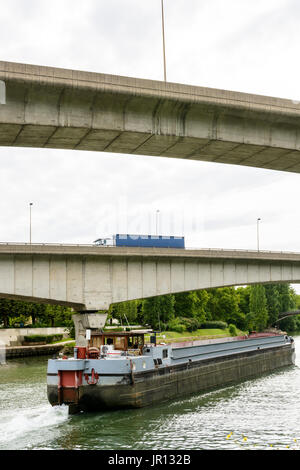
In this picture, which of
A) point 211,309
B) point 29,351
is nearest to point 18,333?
point 29,351

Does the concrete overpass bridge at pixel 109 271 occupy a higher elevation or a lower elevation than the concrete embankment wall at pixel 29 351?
higher

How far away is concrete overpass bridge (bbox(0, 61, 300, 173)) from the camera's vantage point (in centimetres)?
1453

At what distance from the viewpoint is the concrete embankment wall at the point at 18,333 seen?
71.1m

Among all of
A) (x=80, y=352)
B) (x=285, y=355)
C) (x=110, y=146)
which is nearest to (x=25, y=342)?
(x=285, y=355)

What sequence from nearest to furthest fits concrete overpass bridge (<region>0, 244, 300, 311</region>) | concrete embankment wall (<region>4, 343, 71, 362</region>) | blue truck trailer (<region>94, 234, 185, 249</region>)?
concrete overpass bridge (<region>0, 244, 300, 311</region>) → blue truck trailer (<region>94, 234, 185, 249</region>) → concrete embankment wall (<region>4, 343, 71, 362</region>)

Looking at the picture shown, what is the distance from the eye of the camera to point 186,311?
94375mm

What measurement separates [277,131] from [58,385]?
55.7 feet

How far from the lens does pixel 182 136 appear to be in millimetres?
16031

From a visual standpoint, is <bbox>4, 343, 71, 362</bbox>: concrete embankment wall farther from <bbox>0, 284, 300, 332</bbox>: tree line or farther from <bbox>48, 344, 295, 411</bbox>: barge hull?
<bbox>48, 344, 295, 411</bbox>: barge hull

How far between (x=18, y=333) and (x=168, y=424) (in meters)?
53.6

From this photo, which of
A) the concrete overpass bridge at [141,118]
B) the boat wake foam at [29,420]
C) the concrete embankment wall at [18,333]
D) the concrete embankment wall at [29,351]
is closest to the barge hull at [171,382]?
the boat wake foam at [29,420]

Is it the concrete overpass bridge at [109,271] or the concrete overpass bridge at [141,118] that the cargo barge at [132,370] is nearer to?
the concrete overpass bridge at [109,271]

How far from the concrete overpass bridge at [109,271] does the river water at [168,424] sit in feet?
21.6

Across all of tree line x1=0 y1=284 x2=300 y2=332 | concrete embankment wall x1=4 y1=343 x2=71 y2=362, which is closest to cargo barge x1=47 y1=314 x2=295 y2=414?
tree line x1=0 y1=284 x2=300 y2=332
